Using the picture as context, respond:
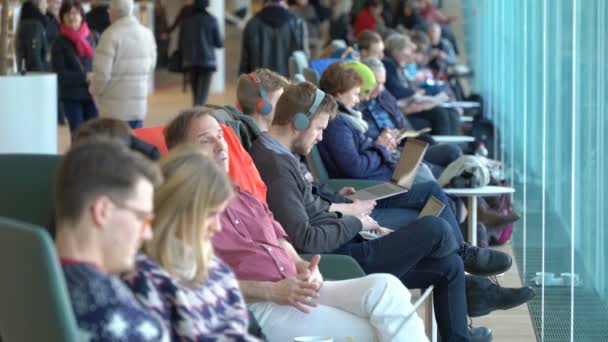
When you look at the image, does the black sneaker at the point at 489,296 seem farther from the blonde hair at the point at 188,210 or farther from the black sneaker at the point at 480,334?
the blonde hair at the point at 188,210

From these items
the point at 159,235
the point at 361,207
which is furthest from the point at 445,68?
the point at 159,235

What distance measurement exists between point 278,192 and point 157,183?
6.21 ft

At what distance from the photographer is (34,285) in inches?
77.2

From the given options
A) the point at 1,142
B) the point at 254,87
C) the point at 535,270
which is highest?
the point at 254,87

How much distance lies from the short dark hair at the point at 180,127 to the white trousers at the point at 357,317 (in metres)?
0.57

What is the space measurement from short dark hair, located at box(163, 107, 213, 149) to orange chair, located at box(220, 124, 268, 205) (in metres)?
0.27

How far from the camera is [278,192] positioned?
4.07 meters

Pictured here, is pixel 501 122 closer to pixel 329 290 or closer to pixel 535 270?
pixel 535 270

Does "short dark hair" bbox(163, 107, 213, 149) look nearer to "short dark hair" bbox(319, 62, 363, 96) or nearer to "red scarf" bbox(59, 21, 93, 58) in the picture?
"short dark hair" bbox(319, 62, 363, 96)

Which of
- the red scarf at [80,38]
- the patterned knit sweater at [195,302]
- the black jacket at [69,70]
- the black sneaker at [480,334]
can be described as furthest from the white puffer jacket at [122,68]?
the patterned knit sweater at [195,302]

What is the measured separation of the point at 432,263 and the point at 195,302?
1840 millimetres

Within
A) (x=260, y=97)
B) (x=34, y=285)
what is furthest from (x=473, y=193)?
(x=34, y=285)

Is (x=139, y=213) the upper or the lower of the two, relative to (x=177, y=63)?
upper

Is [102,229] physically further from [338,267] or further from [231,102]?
[231,102]
